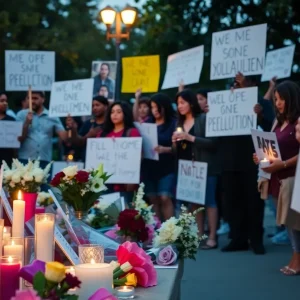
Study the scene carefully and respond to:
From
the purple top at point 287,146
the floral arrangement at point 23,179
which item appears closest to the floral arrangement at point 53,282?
the floral arrangement at point 23,179

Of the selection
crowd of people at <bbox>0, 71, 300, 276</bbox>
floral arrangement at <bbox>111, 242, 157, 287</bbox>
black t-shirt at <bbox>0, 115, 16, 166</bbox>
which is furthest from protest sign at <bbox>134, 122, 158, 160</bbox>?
floral arrangement at <bbox>111, 242, 157, 287</bbox>

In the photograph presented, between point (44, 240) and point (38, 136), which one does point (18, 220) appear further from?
point (38, 136)

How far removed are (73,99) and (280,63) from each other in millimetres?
3053

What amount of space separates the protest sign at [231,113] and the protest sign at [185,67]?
3.12 ft

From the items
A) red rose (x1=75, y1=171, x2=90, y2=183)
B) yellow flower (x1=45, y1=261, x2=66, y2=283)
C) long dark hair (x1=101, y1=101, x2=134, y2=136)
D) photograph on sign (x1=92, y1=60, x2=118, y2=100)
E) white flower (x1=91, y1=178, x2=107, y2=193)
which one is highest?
photograph on sign (x1=92, y1=60, x2=118, y2=100)

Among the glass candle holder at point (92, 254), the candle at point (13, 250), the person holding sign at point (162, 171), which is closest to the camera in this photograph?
the candle at point (13, 250)

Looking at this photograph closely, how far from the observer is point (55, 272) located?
2688 millimetres

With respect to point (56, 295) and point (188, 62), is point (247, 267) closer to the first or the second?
point (188, 62)

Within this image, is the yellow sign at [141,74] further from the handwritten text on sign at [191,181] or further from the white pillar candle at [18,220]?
the white pillar candle at [18,220]

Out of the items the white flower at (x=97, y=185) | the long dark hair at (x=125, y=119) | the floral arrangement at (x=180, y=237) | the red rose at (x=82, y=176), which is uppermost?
the long dark hair at (x=125, y=119)

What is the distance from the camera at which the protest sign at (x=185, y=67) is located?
1030cm

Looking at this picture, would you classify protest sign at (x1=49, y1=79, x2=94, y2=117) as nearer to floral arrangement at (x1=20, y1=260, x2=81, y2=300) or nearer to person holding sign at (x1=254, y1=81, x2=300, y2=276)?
person holding sign at (x1=254, y1=81, x2=300, y2=276)

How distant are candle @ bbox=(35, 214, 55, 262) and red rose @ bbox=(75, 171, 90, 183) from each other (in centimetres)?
166

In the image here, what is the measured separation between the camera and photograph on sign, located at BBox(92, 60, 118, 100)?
12094 millimetres
